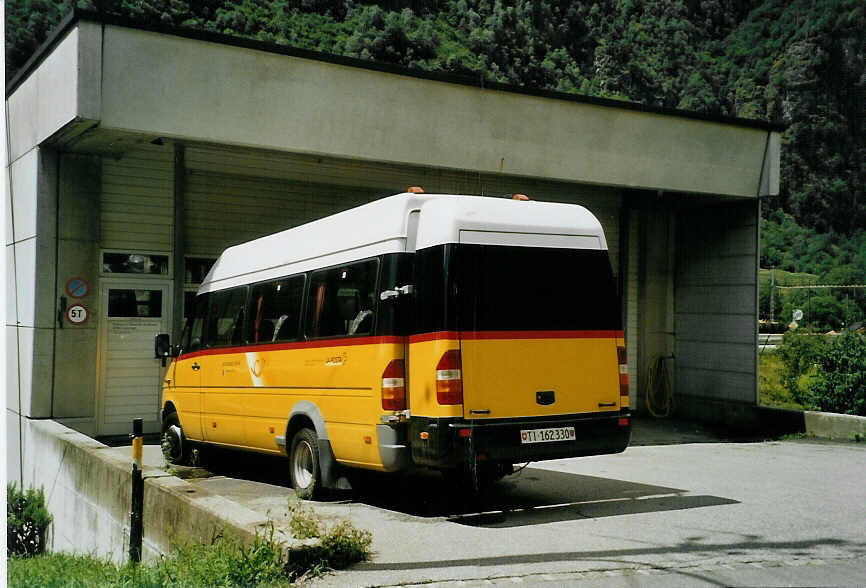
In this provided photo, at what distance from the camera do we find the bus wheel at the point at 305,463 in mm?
8516

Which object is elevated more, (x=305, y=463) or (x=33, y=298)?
(x=33, y=298)

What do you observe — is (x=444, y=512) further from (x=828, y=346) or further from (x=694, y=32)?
(x=694, y=32)

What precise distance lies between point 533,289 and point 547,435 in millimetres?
1258

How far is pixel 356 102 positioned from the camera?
528 inches

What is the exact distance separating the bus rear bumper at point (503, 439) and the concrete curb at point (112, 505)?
1.55 metres

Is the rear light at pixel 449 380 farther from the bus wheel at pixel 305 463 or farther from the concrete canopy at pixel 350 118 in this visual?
the concrete canopy at pixel 350 118

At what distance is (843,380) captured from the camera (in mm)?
15695

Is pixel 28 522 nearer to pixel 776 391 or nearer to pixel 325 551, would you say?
pixel 325 551

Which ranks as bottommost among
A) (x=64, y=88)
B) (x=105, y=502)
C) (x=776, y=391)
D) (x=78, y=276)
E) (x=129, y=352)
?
(x=105, y=502)

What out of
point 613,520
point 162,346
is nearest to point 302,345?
point 162,346

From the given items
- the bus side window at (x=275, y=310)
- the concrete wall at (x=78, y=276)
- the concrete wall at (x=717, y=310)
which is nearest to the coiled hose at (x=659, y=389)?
the concrete wall at (x=717, y=310)

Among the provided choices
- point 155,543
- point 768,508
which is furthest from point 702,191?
point 155,543

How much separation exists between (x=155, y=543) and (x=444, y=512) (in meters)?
2.51

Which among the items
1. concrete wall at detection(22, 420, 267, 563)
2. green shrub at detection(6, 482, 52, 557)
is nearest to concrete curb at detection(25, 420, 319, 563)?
concrete wall at detection(22, 420, 267, 563)
